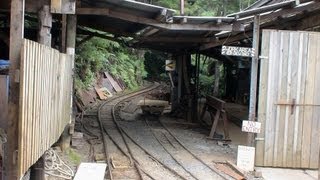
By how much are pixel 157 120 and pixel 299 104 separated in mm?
10084

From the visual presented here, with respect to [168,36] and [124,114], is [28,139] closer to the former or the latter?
[168,36]

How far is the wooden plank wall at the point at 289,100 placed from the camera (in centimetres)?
915

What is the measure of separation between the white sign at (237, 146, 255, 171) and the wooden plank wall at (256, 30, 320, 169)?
1.17 ft

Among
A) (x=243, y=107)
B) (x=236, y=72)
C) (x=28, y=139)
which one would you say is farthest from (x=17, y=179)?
(x=236, y=72)

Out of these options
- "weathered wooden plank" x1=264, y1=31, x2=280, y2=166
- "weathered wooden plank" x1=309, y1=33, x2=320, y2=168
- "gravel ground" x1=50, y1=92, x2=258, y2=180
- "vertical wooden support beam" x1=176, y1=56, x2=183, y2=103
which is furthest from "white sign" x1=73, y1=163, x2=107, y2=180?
"vertical wooden support beam" x1=176, y1=56, x2=183, y2=103

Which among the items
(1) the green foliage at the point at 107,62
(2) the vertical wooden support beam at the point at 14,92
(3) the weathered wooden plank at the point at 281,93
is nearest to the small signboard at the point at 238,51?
(3) the weathered wooden plank at the point at 281,93

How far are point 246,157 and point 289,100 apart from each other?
1.45 meters

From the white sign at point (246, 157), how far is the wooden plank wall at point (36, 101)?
143 inches

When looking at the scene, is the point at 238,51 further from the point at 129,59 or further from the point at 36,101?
the point at 129,59

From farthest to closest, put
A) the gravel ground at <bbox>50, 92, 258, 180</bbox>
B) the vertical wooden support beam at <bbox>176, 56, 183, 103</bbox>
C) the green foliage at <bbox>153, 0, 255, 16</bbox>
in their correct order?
the green foliage at <bbox>153, 0, 255, 16</bbox>, the vertical wooden support beam at <bbox>176, 56, 183, 103</bbox>, the gravel ground at <bbox>50, 92, 258, 180</bbox>

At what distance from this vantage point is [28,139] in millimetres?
5160

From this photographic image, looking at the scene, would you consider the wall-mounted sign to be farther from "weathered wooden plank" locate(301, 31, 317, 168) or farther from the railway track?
"weathered wooden plank" locate(301, 31, 317, 168)

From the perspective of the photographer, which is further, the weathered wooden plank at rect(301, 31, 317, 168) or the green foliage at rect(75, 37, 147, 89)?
the green foliage at rect(75, 37, 147, 89)

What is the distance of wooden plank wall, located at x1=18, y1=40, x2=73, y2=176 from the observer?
4859 mm
